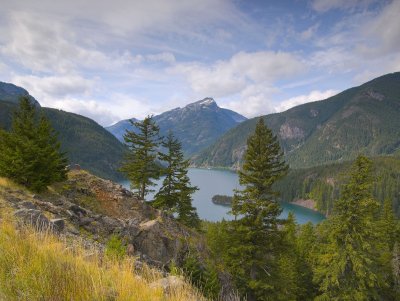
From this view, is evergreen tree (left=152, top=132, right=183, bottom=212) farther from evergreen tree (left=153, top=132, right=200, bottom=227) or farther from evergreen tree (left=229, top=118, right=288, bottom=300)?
evergreen tree (left=229, top=118, right=288, bottom=300)

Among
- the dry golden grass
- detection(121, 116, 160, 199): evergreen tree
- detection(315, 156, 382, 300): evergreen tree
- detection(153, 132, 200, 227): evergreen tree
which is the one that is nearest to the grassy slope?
the dry golden grass

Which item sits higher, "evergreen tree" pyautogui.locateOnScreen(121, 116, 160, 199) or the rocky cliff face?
"evergreen tree" pyautogui.locateOnScreen(121, 116, 160, 199)

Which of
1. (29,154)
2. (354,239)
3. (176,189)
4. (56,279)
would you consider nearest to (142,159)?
(176,189)

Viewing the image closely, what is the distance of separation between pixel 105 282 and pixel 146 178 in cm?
2683

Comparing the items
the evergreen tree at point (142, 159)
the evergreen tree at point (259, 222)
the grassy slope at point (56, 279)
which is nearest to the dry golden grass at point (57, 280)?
the grassy slope at point (56, 279)

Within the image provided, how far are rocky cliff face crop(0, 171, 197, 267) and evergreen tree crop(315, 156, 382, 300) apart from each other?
12707mm

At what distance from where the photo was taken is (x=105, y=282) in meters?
4.04

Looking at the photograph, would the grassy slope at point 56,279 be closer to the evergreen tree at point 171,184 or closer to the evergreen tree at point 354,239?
the evergreen tree at point 354,239

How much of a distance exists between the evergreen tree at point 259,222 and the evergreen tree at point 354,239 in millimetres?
6324

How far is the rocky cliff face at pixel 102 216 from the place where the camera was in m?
12.4

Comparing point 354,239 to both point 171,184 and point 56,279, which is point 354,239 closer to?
point 171,184

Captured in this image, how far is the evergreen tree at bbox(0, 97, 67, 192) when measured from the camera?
53.5 feet

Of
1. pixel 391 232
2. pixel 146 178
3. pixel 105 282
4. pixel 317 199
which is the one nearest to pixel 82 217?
pixel 105 282

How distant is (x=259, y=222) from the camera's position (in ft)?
62.2
